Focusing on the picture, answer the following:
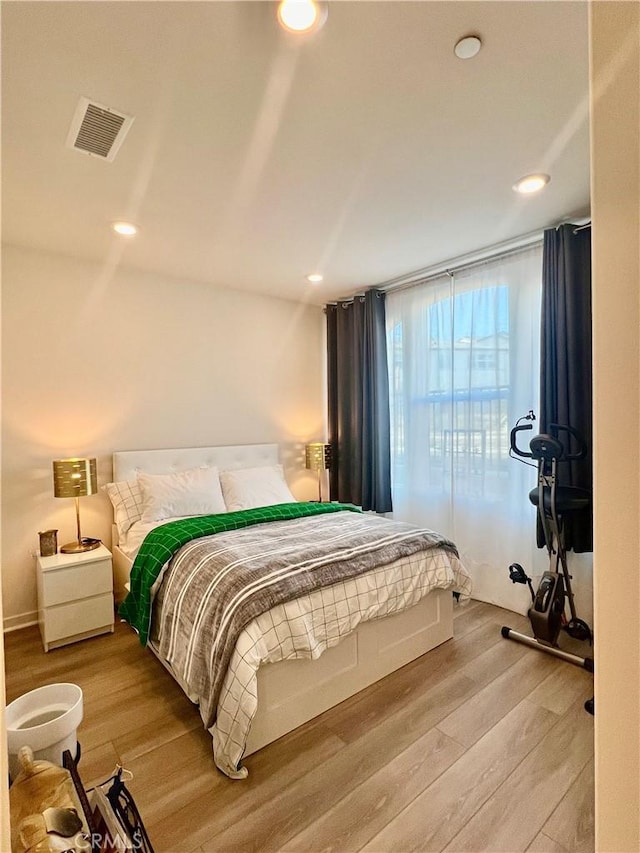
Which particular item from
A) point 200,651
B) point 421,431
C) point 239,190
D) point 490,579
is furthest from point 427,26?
point 490,579

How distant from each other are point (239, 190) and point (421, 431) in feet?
7.73

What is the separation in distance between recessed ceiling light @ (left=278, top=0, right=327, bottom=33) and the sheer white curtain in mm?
2221

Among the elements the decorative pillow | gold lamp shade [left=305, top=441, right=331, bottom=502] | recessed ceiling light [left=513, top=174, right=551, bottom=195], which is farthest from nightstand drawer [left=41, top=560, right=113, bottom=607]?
recessed ceiling light [left=513, top=174, right=551, bottom=195]

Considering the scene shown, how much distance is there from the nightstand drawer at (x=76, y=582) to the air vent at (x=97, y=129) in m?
2.35

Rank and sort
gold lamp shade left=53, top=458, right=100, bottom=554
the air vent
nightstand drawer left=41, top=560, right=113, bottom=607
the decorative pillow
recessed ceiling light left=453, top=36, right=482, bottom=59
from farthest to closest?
the decorative pillow → gold lamp shade left=53, top=458, right=100, bottom=554 → nightstand drawer left=41, top=560, right=113, bottom=607 → the air vent → recessed ceiling light left=453, top=36, right=482, bottom=59

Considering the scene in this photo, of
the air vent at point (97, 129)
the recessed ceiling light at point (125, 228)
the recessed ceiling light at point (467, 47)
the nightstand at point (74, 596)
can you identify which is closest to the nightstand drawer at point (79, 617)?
the nightstand at point (74, 596)

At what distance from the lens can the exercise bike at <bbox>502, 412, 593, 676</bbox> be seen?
2.44m

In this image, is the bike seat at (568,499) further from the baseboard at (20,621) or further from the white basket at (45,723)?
the baseboard at (20,621)

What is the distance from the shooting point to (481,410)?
Result: 321 cm

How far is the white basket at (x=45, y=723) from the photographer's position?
1326 mm

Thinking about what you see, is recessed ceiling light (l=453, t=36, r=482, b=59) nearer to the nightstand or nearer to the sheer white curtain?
the sheer white curtain

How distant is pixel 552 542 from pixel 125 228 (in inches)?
133

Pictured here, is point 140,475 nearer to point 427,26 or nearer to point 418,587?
point 418,587

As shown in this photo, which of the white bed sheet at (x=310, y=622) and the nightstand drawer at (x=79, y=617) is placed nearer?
the white bed sheet at (x=310, y=622)
